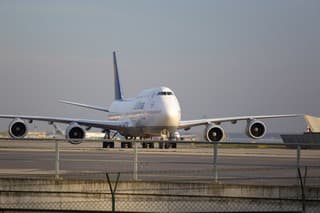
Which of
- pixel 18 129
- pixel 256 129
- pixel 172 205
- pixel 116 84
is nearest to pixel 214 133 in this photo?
pixel 256 129

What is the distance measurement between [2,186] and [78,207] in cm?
184

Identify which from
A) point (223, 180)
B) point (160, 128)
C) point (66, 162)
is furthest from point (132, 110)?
point (223, 180)

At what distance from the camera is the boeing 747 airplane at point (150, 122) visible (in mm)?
43156

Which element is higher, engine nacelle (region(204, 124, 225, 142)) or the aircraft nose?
the aircraft nose

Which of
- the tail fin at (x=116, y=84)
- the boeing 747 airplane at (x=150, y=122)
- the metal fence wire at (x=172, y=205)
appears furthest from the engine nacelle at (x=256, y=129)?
the metal fence wire at (x=172, y=205)

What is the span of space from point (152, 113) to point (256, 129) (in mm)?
7193

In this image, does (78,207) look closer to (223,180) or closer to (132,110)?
(223,180)

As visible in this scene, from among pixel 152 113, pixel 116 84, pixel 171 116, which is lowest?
pixel 171 116

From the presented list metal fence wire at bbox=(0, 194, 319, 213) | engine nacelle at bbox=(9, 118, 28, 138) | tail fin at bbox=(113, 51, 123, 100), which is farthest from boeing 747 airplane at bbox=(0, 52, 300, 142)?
metal fence wire at bbox=(0, 194, 319, 213)

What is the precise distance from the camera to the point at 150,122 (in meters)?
44.2

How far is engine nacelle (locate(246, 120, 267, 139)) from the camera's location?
45938mm

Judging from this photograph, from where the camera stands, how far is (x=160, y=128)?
143 feet

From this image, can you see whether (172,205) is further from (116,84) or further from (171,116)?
(116,84)

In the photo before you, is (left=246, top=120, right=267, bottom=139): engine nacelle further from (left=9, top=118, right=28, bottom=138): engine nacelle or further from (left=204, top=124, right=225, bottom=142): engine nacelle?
(left=9, top=118, right=28, bottom=138): engine nacelle
